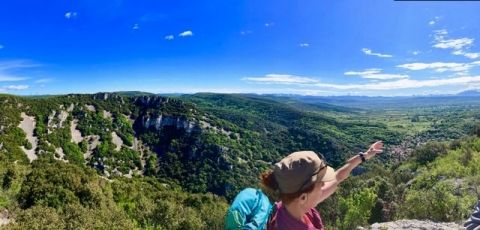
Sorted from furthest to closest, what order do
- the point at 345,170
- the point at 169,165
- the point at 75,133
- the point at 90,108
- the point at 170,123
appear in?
the point at 170,123
the point at 90,108
the point at 169,165
the point at 75,133
the point at 345,170

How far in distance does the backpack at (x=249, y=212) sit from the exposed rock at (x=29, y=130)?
87308 mm

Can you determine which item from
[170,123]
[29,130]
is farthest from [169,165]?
[29,130]

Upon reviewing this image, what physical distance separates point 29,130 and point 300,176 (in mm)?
97912

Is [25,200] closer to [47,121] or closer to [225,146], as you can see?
[47,121]

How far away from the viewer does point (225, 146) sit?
112750 mm

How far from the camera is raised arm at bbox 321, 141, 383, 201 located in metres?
3.03

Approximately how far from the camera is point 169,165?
10512 cm

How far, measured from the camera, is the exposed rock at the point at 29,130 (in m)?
81.5

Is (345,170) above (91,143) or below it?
above

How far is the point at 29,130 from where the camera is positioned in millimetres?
89312

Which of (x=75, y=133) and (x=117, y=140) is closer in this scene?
(x=75, y=133)

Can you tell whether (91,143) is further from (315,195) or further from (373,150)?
(315,195)

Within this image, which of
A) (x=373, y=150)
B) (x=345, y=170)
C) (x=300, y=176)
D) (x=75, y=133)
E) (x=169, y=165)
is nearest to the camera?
(x=300, y=176)

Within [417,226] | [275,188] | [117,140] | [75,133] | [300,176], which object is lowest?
[117,140]
